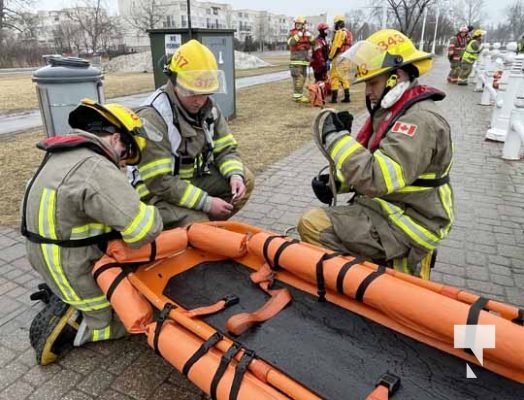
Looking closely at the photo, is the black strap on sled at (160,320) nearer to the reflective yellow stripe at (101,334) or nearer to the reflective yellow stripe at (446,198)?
the reflective yellow stripe at (101,334)

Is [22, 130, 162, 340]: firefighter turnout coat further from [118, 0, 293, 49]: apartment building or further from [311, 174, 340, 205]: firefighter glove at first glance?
[118, 0, 293, 49]: apartment building

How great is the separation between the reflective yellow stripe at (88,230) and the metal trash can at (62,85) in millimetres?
2247

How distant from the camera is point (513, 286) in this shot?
3.08 meters

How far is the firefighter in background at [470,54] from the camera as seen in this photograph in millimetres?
13348

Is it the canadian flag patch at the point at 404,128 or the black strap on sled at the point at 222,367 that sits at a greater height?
the canadian flag patch at the point at 404,128

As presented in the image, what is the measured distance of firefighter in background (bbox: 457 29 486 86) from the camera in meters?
13.3

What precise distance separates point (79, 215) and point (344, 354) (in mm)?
1420

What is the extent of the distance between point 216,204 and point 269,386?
5.41ft

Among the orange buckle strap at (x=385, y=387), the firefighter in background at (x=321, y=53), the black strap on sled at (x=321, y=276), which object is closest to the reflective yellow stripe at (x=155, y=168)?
the black strap on sled at (x=321, y=276)

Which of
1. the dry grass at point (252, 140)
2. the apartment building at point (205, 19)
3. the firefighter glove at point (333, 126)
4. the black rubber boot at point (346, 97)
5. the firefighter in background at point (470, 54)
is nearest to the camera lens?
the firefighter glove at point (333, 126)

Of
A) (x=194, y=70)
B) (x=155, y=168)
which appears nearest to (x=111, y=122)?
(x=155, y=168)

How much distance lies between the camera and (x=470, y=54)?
14000mm

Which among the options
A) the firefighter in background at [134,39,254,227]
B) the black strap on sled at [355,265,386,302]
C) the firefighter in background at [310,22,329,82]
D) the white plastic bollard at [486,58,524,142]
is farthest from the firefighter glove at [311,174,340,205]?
the firefighter in background at [310,22,329,82]

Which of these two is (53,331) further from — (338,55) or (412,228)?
(338,55)
